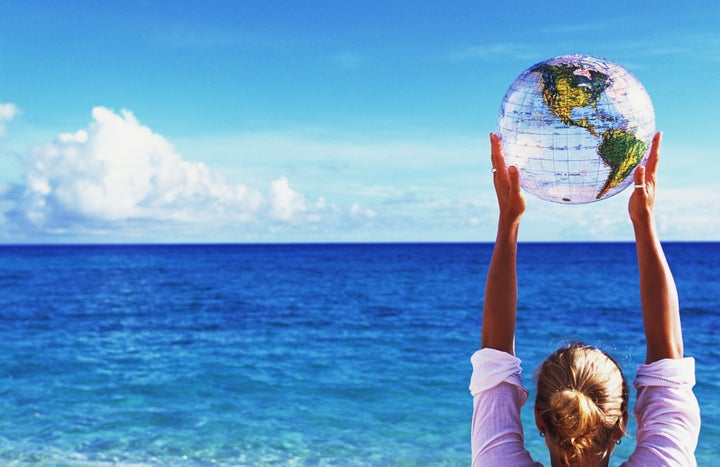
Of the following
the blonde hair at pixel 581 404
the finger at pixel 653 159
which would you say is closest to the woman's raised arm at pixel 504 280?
the blonde hair at pixel 581 404

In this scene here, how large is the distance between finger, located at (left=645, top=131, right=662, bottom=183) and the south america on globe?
0.45 ft

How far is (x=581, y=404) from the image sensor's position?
1796 mm

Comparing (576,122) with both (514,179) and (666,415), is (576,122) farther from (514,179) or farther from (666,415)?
(666,415)

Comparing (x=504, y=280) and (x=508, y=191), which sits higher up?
(x=508, y=191)

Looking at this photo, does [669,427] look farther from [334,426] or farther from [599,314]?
[599,314]

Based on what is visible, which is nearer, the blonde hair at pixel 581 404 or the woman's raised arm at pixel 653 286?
the blonde hair at pixel 581 404

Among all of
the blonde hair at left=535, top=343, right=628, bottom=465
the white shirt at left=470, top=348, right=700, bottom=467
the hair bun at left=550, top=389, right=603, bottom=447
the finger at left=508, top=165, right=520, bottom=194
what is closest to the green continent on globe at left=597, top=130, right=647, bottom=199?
the finger at left=508, top=165, right=520, bottom=194

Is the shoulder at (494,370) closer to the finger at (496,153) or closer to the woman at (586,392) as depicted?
the woman at (586,392)

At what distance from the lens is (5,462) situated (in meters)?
7.95

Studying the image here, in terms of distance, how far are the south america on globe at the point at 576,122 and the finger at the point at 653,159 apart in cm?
14

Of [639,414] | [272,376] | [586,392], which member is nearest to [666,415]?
[639,414]

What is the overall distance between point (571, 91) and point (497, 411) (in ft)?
4.37

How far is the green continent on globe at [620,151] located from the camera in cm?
270

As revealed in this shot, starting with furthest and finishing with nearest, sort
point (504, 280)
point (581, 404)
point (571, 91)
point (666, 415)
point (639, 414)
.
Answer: point (571, 91) < point (504, 280) < point (639, 414) < point (666, 415) < point (581, 404)
